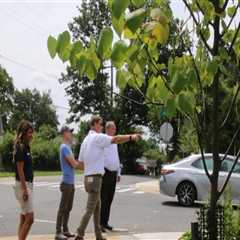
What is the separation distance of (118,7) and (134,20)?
114mm

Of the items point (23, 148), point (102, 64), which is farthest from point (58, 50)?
point (23, 148)

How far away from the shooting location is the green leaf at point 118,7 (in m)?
3.06

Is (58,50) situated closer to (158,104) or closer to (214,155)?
(158,104)

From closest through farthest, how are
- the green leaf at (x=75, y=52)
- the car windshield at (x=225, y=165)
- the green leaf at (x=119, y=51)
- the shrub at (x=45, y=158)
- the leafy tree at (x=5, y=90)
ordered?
the green leaf at (x=119, y=51) < the green leaf at (x=75, y=52) < the car windshield at (x=225, y=165) < the shrub at (x=45, y=158) < the leafy tree at (x=5, y=90)

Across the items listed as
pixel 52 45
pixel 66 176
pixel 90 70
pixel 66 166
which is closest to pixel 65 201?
pixel 66 176

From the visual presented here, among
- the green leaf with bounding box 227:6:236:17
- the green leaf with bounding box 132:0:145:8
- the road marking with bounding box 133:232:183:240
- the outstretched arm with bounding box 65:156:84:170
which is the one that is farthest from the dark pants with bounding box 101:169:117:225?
the green leaf with bounding box 132:0:145:8

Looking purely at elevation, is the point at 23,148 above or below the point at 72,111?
below

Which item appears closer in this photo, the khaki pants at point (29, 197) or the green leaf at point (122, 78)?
the green leaf at point (122, 78)

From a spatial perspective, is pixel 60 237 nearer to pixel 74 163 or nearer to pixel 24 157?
pixel 74 163

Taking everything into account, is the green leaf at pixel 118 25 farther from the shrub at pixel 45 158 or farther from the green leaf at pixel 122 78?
the shrub at pixel 45 158

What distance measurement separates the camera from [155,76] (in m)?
4.30

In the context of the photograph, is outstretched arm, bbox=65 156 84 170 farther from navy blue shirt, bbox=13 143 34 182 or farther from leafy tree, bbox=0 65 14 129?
leafy tree, bbox=0 65 14 129

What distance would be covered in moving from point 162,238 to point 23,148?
114 inches

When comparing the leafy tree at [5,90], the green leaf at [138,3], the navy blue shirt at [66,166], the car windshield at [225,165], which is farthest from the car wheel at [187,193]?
the leafy tree at [5,90]
